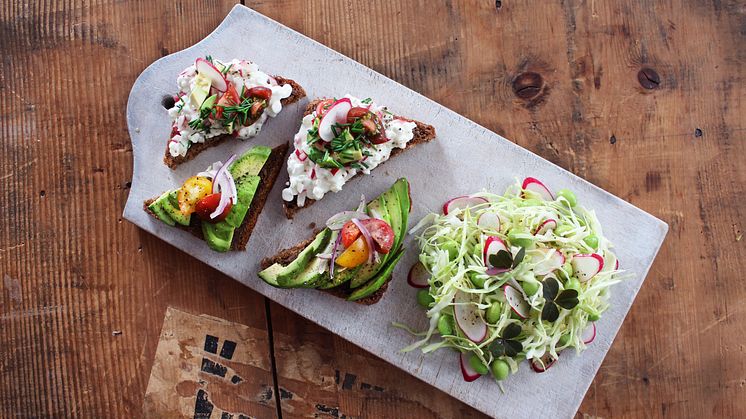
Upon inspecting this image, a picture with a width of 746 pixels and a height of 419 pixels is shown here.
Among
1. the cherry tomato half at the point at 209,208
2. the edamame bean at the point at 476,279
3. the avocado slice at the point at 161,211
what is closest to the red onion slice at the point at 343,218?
the cherry tomato half at the point at 209,208

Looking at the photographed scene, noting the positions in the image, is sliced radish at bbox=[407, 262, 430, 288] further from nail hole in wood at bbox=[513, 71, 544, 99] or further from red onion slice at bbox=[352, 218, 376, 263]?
nail hole in wood at bbox=[513, 71, 544, 99]

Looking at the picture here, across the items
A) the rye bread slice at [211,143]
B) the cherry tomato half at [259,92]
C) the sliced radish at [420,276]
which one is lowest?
the sliced radish at [420,276]

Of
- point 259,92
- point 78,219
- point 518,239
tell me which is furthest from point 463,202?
point 78,219

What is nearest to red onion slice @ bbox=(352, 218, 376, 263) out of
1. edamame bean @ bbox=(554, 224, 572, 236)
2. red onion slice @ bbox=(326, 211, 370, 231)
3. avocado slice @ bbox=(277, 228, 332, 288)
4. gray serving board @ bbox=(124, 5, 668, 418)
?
red onion slice @ bbox=(326, 211, 370, 231)

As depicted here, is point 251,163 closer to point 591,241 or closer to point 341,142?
point 341,142

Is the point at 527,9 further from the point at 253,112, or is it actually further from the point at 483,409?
the point at 483,409

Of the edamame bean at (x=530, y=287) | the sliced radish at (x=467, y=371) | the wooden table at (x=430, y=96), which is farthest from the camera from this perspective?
the wooden table at (x=430, y=96)

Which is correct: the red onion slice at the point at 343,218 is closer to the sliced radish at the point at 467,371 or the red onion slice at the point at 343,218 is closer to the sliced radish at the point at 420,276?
the sliced radish at the point at 420,276
